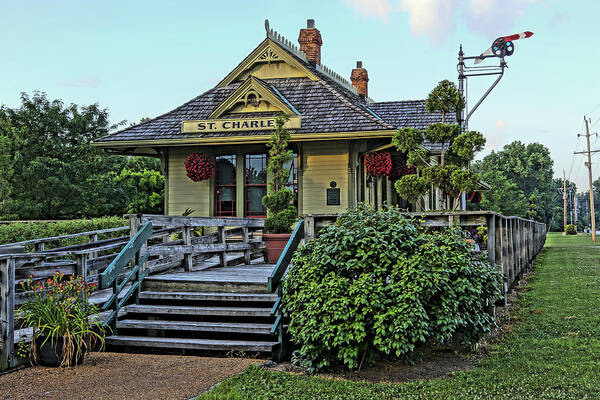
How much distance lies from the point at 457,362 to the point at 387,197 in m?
13.0

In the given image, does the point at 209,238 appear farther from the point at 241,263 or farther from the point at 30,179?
the point at 30,179

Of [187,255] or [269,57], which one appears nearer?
[187,255]

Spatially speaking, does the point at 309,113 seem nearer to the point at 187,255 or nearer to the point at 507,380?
the point at 187,255

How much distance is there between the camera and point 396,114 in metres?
19.4

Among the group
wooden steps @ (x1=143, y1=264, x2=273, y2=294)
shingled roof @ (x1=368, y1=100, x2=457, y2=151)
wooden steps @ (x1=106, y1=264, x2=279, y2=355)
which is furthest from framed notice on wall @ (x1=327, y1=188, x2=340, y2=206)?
wooden steps @ (x1=106, y1=264, x2=279, y2=355)

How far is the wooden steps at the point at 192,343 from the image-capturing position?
302 inches

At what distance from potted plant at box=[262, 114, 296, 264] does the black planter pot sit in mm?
5761

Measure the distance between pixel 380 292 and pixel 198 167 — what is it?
10841 mm

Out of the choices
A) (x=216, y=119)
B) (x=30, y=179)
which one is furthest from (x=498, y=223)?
(x=30, y=179)

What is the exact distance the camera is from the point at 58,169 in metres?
26.8

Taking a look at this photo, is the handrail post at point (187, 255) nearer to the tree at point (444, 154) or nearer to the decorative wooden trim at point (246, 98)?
the tree at point (444, 154)

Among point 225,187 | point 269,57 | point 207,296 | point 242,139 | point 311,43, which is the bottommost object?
point 207,296

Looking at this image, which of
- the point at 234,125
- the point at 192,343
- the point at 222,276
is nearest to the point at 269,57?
the point at 234,125

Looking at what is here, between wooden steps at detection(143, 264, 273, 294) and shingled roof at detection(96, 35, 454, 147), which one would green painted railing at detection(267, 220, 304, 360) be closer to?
wooden steps at detection(143, 264, 273, 294)
